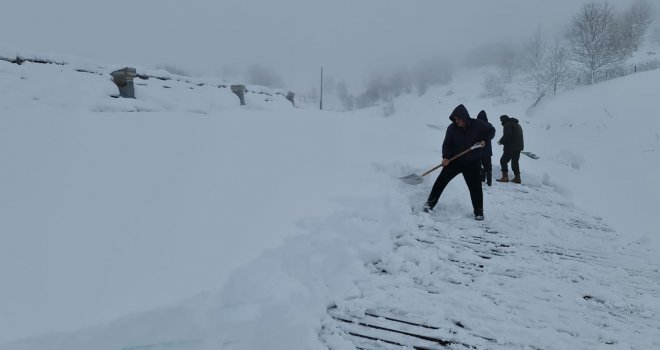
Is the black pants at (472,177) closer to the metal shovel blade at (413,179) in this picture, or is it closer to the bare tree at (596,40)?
the metal shovel blade at (413,179)

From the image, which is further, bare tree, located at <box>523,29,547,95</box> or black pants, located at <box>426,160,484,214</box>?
bare tree, located at <box>523,29,547,95</box>

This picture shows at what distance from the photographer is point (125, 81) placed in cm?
823

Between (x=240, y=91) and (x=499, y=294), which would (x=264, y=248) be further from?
(x=240, y=91)

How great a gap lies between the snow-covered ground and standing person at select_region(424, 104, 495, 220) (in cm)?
37

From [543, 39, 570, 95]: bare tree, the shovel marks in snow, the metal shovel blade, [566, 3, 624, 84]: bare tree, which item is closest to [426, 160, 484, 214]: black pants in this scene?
the shovel marks in snow

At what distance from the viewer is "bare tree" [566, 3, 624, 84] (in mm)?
27781

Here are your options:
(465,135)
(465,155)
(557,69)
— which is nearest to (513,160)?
(465,135)

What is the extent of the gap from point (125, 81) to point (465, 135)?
25.0 ft

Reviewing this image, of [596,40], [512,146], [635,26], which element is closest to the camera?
[512,146]

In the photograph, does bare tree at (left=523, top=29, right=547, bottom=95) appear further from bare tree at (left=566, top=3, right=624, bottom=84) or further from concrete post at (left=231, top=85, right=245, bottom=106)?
concrete post at (left=231, top=85, right=245, bottom=106)

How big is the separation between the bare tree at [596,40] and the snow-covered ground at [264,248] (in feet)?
89.7

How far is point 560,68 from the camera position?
32844 millimetres

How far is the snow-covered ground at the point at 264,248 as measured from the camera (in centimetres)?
212

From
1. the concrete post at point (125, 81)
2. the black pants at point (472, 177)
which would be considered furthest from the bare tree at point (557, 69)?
the concrete post at point (125, 81)
